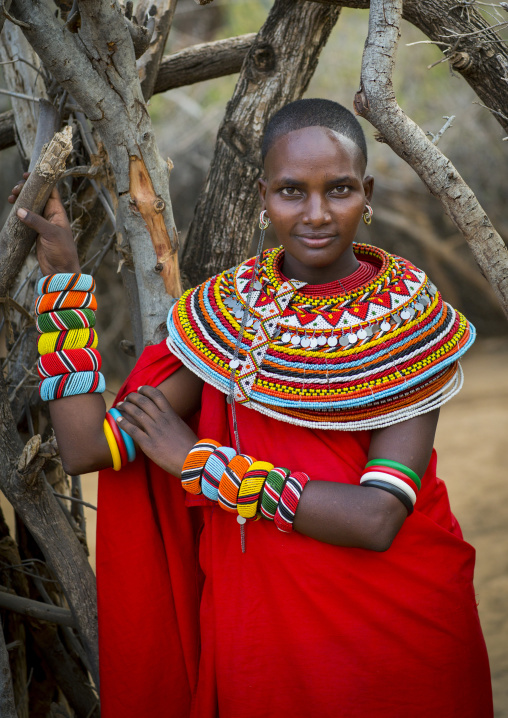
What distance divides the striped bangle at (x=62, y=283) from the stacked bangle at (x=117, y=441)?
1.06ft

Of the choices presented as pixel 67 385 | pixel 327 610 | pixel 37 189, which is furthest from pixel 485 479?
pixel 37 189

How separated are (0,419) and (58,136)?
2.86 ft

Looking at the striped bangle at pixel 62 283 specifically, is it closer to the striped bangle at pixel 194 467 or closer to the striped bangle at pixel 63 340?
the striped bangle at pixel 63 340

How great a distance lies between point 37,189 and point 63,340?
0.38 meters

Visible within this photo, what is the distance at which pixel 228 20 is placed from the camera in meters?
10.7

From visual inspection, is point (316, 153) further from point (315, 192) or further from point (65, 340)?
point (65, 340)

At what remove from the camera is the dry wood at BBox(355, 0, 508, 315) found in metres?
1.86

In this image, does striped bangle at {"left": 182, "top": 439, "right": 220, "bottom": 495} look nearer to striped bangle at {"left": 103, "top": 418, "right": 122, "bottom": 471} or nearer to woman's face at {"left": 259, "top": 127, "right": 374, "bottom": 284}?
striped bangle at {"left": 103, "top": 418, "right": 122, "bottom": 471}

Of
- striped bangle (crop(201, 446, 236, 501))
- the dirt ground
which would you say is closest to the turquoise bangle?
striped bangle (crop(201, 446, 236, 501))

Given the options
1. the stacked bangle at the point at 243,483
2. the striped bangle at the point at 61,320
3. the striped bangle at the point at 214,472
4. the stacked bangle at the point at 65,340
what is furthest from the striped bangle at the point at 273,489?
the striped bangle at the point at 61,320

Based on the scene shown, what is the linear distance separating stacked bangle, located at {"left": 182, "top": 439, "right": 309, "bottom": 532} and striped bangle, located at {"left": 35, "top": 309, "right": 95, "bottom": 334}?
431mm

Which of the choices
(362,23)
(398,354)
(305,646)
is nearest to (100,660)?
(305,646)

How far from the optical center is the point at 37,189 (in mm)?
1813

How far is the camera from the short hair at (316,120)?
1715 millimetres
